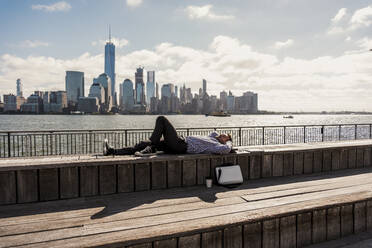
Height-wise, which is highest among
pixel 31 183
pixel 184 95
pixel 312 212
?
pixel 184 95

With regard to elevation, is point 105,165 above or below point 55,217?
above

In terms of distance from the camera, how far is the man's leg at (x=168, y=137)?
425cm

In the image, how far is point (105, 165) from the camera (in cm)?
354

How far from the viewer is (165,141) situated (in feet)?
14.3

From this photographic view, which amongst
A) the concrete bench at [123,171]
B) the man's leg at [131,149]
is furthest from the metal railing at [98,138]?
the concrete bench at [123,171]

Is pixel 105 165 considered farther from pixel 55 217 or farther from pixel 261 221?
pixel 261 221

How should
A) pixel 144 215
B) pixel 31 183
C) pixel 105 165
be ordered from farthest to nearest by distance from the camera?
pixel 105 165, pixel 31 183, pixel 144 215

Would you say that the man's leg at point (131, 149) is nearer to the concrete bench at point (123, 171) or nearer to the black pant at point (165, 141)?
the black pant at point (165, 141)

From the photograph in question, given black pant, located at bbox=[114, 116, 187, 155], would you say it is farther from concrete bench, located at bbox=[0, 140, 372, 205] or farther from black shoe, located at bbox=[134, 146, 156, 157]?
concrete bench, located at bbox=[0, 140, 372, 205]

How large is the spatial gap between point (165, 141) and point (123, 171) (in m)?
1.02

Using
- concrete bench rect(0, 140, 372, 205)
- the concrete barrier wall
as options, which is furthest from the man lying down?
the concrete barrier wall

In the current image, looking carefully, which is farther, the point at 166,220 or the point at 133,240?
the point at 166,220

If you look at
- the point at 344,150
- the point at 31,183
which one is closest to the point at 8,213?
the point at 31,183

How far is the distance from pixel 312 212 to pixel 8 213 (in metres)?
3.75
